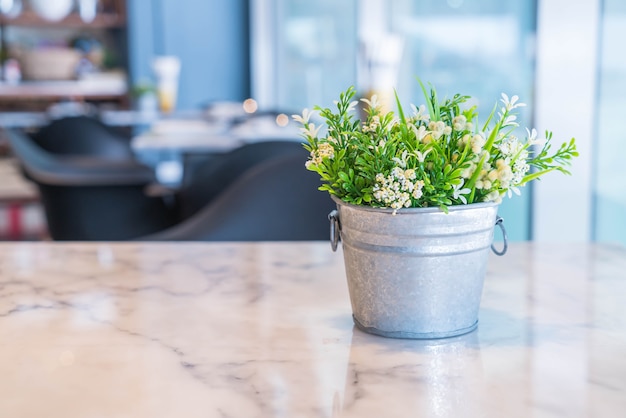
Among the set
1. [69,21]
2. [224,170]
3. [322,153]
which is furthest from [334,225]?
[69,21]

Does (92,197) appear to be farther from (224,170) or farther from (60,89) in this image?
(60,89)

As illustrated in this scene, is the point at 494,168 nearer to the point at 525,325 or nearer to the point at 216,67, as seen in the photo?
the point at 525,325

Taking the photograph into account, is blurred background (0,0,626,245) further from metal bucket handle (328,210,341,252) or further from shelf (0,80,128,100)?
metal bucket handle (328,210,341,252)

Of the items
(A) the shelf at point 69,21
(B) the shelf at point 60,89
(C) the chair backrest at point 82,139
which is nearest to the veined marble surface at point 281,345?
(C) the chair backrest at point 82,139

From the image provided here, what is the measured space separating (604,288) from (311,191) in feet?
2.55

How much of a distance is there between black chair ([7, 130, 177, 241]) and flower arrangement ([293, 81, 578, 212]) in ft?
7.26

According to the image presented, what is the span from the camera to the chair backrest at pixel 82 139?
4.11m

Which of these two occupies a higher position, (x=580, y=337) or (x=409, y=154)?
(x=409, y=154)

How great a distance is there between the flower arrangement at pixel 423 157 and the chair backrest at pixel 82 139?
11.1 feet

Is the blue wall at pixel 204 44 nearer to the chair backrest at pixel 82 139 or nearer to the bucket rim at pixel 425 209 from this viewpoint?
the chair backrest at pixel 82 139

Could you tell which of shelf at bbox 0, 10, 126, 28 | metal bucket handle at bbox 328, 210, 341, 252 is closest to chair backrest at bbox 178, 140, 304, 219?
metal bucket handle at bbox 328, 210, 341, 252

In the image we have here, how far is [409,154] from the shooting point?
33.2 inches

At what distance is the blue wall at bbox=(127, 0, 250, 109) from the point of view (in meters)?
5.86

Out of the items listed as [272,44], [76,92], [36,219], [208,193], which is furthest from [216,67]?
[208,193]
